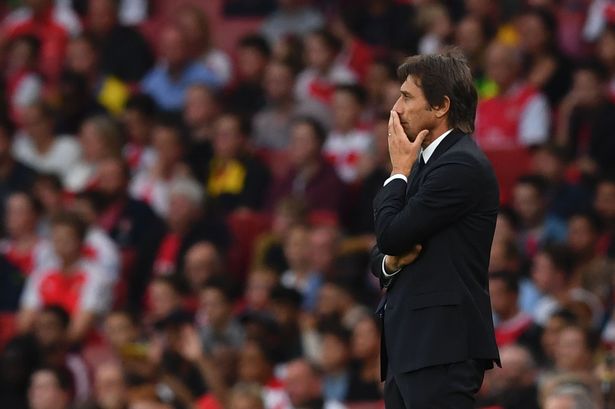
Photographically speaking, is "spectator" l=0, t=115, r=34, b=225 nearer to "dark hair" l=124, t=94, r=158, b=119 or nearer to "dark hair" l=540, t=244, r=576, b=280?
"dark hair" l=124, t=94, r=158, b=119

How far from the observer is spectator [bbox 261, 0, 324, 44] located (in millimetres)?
12688

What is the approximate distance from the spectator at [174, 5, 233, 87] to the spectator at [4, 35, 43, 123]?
1.38 meters

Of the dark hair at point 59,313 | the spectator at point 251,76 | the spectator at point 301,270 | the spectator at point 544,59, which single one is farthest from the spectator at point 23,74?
the spectator at point 544,59

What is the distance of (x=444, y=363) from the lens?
4.52 metres

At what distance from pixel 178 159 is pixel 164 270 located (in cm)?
107

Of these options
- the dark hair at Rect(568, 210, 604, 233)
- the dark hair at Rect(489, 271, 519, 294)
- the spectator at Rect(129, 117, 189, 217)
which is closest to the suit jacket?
the dark hair at Rect(489, 271, 519, 294)

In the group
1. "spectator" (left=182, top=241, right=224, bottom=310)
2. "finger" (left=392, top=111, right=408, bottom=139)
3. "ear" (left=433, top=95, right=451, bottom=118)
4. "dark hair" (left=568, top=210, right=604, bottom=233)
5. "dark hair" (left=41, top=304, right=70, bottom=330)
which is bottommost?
"dark hair" (left=41, top=304, right=70, bottom=330)

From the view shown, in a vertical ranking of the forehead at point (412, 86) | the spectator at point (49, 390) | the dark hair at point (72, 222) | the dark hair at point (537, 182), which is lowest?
the spectator at point (49, 390)

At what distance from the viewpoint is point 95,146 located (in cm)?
1165

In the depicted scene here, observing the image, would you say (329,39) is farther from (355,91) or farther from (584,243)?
(584,243)

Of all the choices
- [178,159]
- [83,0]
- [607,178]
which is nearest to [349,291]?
[607,178]

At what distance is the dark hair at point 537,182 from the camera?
9477 millimetres

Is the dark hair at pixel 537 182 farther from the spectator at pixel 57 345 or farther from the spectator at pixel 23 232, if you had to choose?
the spectator at pixel 23 232

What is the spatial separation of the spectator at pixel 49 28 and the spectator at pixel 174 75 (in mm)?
1095
